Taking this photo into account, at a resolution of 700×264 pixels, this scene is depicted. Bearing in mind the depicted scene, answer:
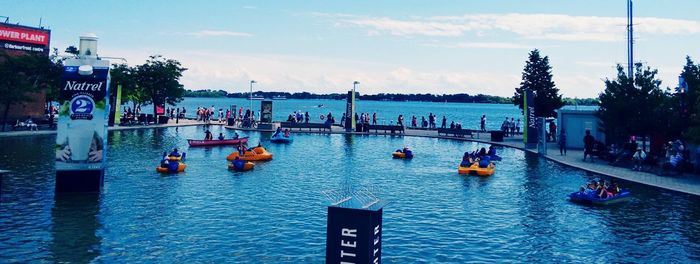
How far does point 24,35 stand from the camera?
197 feet

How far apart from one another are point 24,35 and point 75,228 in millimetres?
51889

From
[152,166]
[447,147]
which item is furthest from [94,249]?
[447,147]

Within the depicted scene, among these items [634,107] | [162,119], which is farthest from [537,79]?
[162,119]

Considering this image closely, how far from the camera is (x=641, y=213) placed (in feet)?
70.7

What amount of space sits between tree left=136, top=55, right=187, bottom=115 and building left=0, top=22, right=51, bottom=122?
11782 millimetres

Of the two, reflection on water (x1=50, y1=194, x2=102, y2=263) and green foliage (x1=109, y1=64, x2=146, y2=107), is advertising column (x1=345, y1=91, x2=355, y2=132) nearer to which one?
green foliage (x1=109, y1=64, x2=146, y2=107)

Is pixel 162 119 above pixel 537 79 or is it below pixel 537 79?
below

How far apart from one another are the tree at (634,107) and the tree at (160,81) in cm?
5380

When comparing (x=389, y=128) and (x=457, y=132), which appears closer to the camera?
(x=457, y=132)

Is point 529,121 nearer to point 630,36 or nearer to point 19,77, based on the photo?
point 630,36

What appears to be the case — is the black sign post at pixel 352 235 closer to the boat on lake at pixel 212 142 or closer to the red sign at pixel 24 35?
the boat on lake at pixel 212 142

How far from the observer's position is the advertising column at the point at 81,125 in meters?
23.4

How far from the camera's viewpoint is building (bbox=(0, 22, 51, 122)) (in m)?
58.0

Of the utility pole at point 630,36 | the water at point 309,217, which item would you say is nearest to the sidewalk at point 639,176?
the water at point 309,217
